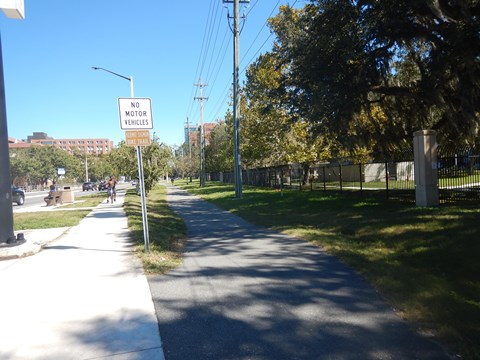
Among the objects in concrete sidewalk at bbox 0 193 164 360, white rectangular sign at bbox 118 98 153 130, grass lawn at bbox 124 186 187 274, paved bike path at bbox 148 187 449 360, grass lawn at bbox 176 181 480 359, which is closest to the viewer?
paved bike path at bbox 148 187 449 360

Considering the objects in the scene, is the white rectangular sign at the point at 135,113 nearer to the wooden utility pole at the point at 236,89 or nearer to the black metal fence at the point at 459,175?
the black metal fence at the point at 459,175

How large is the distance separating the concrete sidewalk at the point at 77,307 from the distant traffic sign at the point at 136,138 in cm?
242

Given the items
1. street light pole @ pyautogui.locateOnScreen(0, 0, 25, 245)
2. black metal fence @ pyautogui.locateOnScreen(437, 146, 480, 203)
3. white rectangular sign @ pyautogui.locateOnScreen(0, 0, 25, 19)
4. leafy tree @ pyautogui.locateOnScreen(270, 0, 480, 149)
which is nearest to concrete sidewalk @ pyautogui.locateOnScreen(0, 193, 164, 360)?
street light pole @ pyautogui.locateOnScreen(0, 0, 25, 245)

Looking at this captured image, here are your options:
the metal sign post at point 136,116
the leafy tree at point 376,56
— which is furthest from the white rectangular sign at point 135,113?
the leafy tree at point 376,56

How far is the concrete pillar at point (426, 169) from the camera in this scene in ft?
38.8

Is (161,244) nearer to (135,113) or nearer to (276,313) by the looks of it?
(135,113)

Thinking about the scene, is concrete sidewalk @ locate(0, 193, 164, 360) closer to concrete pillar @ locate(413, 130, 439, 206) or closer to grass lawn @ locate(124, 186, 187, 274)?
grass lawn @ locate(124, 186, 187, 274)

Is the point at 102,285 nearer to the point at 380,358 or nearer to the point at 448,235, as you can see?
the point at 380,358

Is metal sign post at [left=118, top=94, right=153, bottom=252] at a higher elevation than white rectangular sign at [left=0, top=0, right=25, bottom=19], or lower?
lower

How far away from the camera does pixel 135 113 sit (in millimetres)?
8352

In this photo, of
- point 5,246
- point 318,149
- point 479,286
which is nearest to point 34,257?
point 5,246

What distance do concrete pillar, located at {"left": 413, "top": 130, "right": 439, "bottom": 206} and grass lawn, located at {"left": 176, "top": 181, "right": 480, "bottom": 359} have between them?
629mm

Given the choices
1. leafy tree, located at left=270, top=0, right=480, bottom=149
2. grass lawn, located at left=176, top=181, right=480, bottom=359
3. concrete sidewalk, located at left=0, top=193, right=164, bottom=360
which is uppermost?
leafy tree, located at left=270, top=0, right=480, bottom=149

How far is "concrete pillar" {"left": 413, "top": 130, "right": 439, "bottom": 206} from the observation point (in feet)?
38.8
